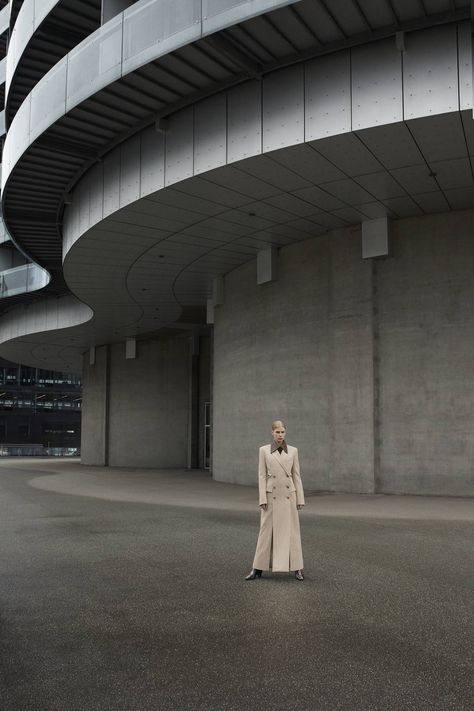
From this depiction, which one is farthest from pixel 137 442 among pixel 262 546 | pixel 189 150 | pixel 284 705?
pixel 284 705

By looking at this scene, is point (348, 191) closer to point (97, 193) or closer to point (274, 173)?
point (274, 173)

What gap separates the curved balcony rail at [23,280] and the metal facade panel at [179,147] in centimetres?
1557

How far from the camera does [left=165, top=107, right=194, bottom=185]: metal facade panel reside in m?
14.2

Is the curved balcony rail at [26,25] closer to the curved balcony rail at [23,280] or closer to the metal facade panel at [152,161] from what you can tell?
the metal facade panel at [152,161]

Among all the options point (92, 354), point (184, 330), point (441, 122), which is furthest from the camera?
point (92, 354)

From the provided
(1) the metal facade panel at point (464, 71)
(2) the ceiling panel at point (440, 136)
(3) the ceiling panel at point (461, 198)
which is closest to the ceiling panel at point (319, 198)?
(3) the ceiling panel at point (461, 198)

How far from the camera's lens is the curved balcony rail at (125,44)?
1145 centimetres

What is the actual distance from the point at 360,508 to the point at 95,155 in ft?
33.5

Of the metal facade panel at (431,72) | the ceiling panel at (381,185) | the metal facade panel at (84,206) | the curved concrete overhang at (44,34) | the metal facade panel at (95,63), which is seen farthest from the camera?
the metal facade panel at (84,206)

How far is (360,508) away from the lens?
13.8 metres

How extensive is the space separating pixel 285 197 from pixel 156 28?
4652 mm

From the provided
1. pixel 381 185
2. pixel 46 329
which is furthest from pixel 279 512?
pixel 46 329

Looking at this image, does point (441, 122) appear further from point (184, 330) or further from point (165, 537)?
point (184, 330)

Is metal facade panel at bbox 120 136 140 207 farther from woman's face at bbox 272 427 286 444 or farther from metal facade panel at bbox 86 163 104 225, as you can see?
woman's face at bbox 272 427 286 444
